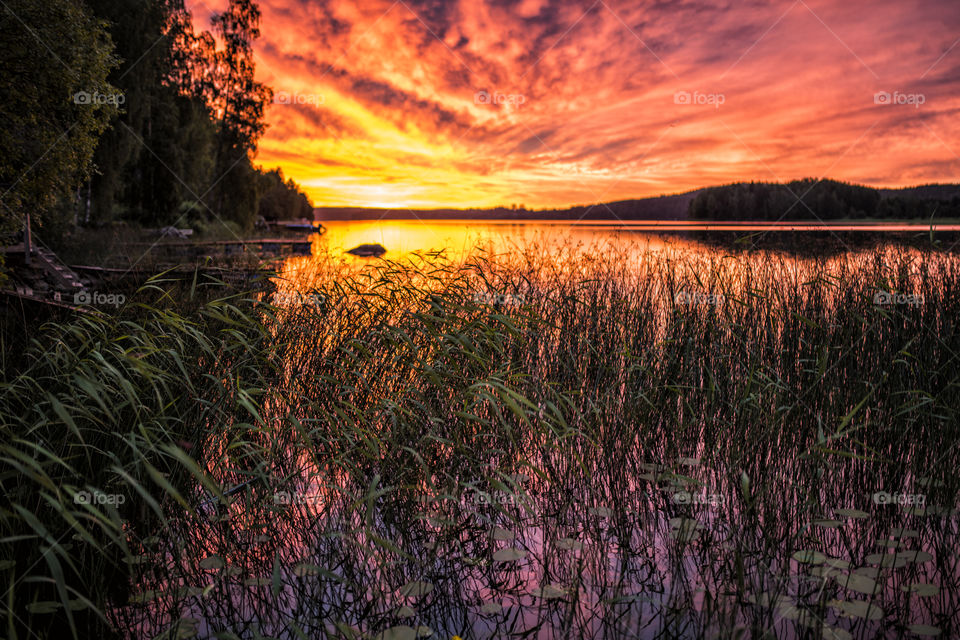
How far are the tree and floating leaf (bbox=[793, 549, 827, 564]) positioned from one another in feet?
34.7

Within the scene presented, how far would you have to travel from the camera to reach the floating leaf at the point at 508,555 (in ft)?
8.20

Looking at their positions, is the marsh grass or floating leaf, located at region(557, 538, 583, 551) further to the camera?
floating leaf, located at region(557, 538, 583, 551)

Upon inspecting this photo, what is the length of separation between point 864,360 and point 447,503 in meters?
3.19

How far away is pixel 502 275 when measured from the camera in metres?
5.76

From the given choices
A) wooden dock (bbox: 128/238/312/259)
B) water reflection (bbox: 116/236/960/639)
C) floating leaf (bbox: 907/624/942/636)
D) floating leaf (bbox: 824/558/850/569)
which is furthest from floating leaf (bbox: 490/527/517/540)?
wooden dock (bbox: 128/238/312/259)

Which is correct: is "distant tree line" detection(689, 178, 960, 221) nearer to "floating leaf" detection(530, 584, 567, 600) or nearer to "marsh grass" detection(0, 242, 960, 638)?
"marsh grass" detection(0, 242, 960, 638)

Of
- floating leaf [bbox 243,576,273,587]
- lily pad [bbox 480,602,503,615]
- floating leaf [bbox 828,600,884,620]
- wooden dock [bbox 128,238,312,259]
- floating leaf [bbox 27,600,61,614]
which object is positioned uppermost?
wooden dock [bbox 128,238,312,259]

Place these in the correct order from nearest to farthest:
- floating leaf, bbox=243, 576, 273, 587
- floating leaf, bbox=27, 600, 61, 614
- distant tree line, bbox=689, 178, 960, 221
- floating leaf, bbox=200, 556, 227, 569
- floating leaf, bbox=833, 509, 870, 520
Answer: floating leaf, bbox=27, 600, 61, 614, floating leaf, bbox=243, 576, 273, 587, floating leaf, bbox=200, 556, 227, 569, floating leaf, bbox=833, 509, 870, 520, distant tree line, bbox=689, 178, 960, 221

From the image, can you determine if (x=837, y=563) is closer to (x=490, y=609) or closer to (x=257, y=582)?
(x=490, y=609)

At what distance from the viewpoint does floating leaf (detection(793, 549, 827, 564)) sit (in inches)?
96.3

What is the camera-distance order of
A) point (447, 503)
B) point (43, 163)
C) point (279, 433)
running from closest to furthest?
point (447, 503) → point (279, 433) → point (43, 163)

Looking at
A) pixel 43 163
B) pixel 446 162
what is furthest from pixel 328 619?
pixel 43 163

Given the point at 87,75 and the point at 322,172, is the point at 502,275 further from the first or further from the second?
the point at 322,172

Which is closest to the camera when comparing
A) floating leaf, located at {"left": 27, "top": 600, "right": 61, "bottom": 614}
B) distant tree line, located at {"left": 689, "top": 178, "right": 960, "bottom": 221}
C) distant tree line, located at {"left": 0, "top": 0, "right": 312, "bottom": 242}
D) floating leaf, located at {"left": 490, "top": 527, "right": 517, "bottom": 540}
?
floating leaf, located at {"left": 27, "top": 600, "right": 61, "bottom": 614}
